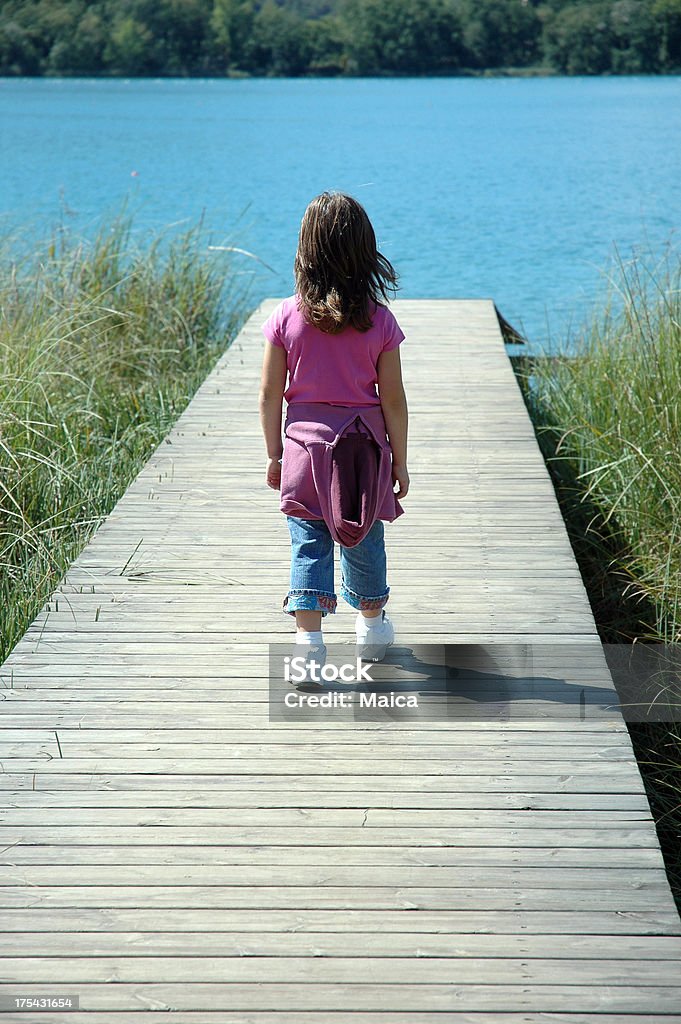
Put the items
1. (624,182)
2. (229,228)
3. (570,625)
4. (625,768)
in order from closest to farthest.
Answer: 1. (625,768)
2. (570,625)
3. (229,228)
4. (624,182)

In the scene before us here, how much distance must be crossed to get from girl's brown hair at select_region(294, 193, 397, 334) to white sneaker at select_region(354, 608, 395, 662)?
766mm

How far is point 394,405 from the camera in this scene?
2582 mm

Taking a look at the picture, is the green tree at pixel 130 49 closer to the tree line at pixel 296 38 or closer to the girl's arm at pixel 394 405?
the tree line at pixel 296 38

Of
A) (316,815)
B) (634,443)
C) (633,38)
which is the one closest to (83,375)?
(634,443)

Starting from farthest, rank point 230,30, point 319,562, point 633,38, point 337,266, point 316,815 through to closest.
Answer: point 230,30
point 633,38
point 319,562
point 337,266
point 316,815

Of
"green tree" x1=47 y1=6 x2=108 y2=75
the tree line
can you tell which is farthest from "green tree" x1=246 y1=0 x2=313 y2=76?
"green tree" x1=47 y1=6 x2=108 y2=75

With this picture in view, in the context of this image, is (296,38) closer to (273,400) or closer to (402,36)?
(402,36)

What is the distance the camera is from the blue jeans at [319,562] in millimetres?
2635

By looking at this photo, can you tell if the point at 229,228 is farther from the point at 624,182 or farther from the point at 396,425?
the point at 396,425

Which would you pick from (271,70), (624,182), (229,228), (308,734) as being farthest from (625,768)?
(271,70)

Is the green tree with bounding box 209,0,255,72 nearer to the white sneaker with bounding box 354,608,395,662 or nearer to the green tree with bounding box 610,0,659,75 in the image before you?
the green tree with bounding box 610,0,659,75

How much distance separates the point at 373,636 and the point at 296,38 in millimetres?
59783

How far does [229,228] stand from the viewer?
16.1m

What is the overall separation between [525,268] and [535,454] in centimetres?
1096
